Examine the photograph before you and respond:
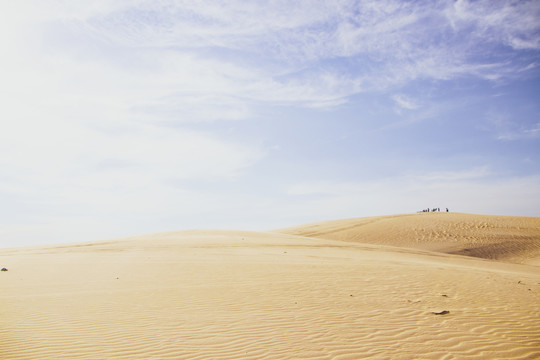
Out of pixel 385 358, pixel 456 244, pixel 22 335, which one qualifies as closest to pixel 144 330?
pixel 22 335

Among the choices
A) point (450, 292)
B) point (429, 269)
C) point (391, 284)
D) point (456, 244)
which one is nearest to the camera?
point (450, 292)

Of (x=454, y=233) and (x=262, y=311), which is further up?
(x=454, y=233)

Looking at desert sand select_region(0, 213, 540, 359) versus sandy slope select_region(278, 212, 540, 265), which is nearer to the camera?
desert sand select_region(0, 213, 540, 359)

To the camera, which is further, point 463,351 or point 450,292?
point 450,292

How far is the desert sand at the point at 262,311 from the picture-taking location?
18.9 feet

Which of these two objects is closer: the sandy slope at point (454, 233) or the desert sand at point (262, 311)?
the desert sand at point (262, 311)

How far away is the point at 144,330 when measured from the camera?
21.5 feet

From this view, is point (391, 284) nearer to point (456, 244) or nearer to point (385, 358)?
point (385, 358)

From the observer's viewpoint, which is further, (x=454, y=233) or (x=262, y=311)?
(x=454, y=233)

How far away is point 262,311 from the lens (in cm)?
776

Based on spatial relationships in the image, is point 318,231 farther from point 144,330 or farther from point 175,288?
point 144,330

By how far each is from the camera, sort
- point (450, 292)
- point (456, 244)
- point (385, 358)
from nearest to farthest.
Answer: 1. point (385, 358)
2. point (450, 292)
3. point (456, 244)

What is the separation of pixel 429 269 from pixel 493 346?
7508mm

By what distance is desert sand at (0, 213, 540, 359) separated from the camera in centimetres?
577
